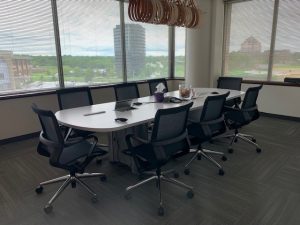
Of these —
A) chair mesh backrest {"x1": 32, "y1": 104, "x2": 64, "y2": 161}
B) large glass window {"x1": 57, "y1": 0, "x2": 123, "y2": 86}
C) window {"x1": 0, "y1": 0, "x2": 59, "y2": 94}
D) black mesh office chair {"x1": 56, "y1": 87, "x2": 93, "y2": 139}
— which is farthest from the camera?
large glass window {"x1": 57, "y1": 0, "x2": 123, "y2": 86}

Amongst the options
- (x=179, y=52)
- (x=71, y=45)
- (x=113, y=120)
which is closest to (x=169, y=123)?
(x=113, y=120)

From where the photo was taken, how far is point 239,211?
2.20m

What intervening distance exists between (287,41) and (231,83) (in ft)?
5.02

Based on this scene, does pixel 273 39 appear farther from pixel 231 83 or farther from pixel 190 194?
pixel 190 194

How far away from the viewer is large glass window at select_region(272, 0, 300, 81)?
4762 millimetres

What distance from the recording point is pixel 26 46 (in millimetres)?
4094

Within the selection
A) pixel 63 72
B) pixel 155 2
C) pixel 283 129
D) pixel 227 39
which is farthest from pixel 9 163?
pixel 227 39

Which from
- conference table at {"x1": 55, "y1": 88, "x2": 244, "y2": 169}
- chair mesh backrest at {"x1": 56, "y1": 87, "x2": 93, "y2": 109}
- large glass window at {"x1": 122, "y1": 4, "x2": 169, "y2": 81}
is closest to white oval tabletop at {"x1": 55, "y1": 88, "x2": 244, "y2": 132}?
conference table at {"x1": 55, "y1": 88, "x2": 244, "y2": 169}

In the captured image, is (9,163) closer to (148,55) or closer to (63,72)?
(63,72)

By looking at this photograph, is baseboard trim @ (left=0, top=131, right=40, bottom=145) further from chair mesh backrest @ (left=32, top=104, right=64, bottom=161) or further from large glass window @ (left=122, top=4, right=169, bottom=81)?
large glass window @ (left=122, top=4, right=169, bottom=81)

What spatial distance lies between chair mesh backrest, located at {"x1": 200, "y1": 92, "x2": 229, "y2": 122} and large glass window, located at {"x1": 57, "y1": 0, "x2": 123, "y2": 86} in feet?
9.84

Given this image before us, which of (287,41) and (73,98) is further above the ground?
(287,41)

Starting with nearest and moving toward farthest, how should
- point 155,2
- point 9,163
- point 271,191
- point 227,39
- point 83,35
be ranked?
point 271,191
point 155,2
point 9,163
point 83,35
point 227,39

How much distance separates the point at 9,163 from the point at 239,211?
2.97 metres
